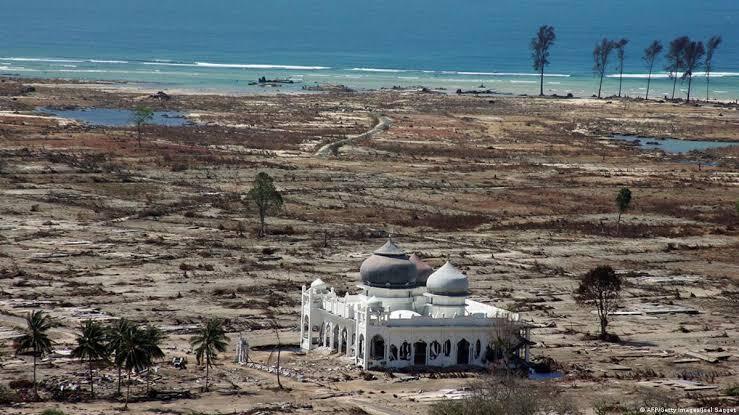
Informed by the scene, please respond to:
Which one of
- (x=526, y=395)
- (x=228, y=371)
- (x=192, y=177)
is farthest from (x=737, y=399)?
(x=192, y=177)

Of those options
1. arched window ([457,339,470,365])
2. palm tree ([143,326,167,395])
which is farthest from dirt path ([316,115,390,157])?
palm tree ([143,326,167,395])

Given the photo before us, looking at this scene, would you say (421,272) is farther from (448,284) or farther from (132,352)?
(132,352)

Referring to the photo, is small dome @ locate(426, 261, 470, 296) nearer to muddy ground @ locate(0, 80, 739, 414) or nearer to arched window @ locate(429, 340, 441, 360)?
arched window @ locate(429, 340, 441, 360)

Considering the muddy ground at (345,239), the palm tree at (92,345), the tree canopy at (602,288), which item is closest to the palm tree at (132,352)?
the palm tree at (92,345)

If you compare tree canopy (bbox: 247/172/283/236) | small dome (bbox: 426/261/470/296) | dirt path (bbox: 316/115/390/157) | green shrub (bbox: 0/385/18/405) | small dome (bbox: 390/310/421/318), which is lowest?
green shrub (bbox: 0/385/18/405)

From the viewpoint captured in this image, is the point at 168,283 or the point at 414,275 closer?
the point at 414,275

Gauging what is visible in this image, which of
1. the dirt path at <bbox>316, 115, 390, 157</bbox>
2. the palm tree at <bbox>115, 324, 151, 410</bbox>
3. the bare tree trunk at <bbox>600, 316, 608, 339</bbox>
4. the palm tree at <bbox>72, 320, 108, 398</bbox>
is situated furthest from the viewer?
the dirt path at <bbox>316, 115, 390, 157</bbox>

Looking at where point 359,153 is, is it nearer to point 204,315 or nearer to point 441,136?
point 441,136
